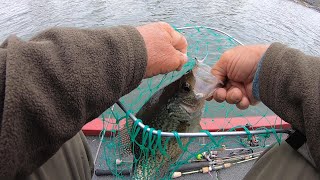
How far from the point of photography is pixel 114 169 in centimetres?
352

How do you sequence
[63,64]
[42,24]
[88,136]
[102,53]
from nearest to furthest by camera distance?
[63,64] < [102,53] < [88,136] < [42,24]

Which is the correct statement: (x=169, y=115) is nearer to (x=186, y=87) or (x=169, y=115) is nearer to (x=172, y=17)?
(x=186, y=87)

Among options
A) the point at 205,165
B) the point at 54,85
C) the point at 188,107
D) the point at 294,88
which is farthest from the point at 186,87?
the point at 205,165

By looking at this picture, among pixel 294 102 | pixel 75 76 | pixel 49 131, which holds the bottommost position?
pixel 294 102

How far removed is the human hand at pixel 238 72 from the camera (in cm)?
185

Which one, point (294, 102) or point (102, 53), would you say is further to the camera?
point (294, 102)

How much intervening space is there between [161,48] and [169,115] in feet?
3.05

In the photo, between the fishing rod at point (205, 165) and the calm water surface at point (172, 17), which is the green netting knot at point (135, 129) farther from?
the calm water surface at point (172, 17)

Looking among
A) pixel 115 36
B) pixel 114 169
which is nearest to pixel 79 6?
pixel 114 169

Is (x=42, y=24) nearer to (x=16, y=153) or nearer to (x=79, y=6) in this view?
(x=79, y=6)

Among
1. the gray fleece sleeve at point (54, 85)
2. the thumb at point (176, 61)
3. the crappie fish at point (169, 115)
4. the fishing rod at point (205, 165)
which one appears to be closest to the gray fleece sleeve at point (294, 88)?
the thumb at point (176, 61)

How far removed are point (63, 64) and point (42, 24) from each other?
11618 mm

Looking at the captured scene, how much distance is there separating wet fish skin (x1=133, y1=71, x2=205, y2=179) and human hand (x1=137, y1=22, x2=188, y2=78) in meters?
0.58

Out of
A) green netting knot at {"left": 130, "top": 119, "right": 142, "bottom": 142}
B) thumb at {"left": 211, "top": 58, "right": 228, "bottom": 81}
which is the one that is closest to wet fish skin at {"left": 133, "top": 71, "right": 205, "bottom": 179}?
green netting knot at {"left": 130, "top": 119, "right": 142, "bottom": 142}
